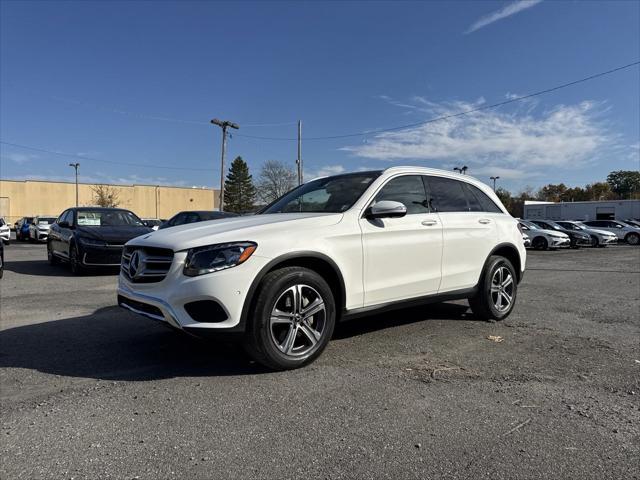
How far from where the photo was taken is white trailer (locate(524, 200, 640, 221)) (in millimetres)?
48938

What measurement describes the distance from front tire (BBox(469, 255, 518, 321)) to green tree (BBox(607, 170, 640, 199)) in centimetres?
12156

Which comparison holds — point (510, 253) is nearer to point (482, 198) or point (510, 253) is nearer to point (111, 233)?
point (482, 198)

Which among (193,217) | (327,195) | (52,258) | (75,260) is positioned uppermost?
(327,195)

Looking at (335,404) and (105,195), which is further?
(105,195)

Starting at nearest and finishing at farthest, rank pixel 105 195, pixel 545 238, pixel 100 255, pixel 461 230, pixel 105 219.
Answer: pixel 461 230 → pixel 100 255 → pixel 105 219 → pixel 545 238 → pixel 105 195

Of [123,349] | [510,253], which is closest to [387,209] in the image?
[510,253]

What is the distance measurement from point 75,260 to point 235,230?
312 inches

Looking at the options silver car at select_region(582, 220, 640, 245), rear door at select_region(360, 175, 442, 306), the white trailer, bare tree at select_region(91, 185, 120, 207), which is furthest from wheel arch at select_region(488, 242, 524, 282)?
bare tree at select_region(91, 185, 120, 207)

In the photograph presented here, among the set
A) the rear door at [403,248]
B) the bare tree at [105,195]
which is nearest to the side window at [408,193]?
the rear door at [403,248]

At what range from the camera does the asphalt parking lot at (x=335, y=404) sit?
7.92 ft

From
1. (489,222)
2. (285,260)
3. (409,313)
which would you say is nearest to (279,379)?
(285,260)

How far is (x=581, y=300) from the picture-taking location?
748 cm

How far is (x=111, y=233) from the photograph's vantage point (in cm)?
1007

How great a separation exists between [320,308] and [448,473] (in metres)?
1.76
